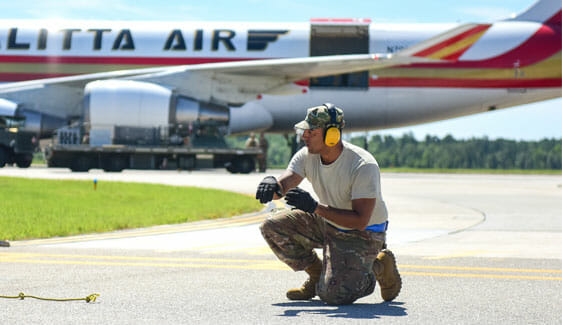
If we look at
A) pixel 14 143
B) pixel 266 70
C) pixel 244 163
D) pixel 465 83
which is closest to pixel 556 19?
pixel 465 83

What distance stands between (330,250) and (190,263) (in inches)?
97.8

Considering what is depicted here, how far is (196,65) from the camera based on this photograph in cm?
2834

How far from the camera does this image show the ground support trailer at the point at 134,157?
26.0m

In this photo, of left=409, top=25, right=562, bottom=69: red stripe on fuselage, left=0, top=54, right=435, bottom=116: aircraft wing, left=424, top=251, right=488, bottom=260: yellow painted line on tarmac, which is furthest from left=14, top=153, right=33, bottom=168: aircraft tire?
left=424, top=251, right=488, bottom=260: yellow painted line on tarmac

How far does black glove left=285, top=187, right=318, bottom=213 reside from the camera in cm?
531

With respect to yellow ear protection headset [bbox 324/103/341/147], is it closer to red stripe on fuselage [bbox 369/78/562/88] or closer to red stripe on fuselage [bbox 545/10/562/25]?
red stripe on fuselage [bbox 369/78/562/88]

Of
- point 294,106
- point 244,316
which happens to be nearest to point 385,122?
point 294,106

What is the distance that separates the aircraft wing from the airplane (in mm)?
38

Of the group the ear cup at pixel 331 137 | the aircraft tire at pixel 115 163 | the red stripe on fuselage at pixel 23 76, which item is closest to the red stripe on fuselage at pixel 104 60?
the red stripe on fuselage at pixel 23 76

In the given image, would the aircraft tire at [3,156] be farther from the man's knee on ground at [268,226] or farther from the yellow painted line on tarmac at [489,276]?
the man's knee on ground at [268,226]

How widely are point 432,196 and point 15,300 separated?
1467 centimetres

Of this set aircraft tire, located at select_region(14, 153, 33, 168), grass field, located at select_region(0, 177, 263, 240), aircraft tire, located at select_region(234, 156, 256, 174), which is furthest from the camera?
aircraft tire, located at select_region(14, 153, 33, 168)

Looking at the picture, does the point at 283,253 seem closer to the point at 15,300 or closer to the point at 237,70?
the point at 15,300

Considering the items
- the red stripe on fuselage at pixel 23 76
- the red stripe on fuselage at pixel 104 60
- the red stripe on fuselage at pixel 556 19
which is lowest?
the red stripe on fuselage at pixel 23 76
